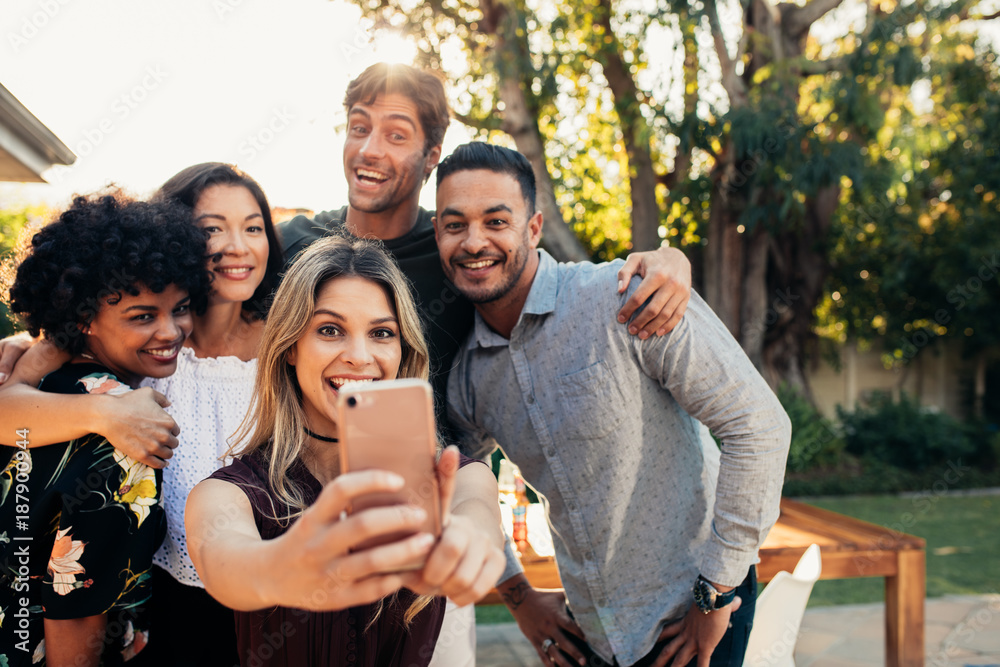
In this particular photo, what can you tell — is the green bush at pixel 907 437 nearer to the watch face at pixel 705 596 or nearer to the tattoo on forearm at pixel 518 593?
the tattoo on forearm at pixel 518 593

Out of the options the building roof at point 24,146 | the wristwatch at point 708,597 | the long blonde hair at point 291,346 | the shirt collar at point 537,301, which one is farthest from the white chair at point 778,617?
the building roof at point 24,146

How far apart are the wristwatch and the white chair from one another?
458 millimetres

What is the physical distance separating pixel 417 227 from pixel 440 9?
21.6 feet

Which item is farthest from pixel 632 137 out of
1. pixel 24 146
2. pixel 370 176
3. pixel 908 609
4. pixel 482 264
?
pixel 482 264

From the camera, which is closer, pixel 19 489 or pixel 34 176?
pixel 19 489

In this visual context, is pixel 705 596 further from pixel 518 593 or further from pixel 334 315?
pixel 334 315

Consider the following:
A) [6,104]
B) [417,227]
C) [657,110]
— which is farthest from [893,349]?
[6,104]

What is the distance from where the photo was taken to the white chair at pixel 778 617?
2412 mm

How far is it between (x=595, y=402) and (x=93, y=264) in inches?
54.5

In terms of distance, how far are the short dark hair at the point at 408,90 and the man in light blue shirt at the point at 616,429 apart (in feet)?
1.89

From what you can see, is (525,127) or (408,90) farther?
(525,127)

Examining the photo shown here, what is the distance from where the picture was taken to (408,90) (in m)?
2.63

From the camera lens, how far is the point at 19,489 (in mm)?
1588

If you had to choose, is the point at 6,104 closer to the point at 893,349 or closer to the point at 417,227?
the point at 417,227
